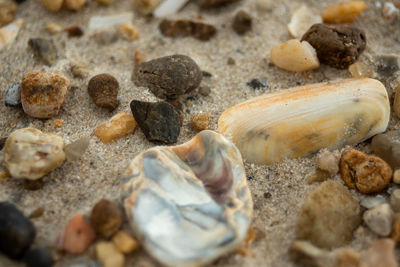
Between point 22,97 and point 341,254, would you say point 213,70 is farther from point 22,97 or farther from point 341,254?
point 341,254

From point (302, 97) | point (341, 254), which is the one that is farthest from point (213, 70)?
point (341, 254)

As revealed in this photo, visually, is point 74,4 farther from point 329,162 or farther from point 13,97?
point 329,162

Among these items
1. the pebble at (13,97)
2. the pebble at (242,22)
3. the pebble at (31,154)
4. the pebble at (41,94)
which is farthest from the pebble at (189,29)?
the pebble at (31,154)

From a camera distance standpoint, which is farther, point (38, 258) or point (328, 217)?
point (328, 217)

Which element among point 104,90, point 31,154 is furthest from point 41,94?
point 31,154

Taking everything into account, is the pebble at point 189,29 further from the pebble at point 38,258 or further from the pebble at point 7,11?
the pebble at point 38,258
